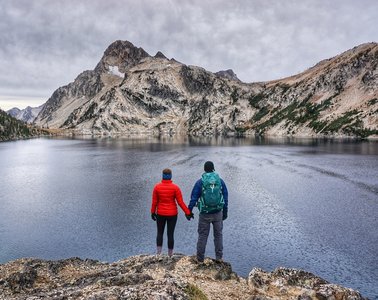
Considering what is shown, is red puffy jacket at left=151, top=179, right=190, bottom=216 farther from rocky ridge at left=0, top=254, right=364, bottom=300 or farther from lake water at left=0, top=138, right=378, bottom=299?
lake water at left=0, top=138, right=378, bottom=299

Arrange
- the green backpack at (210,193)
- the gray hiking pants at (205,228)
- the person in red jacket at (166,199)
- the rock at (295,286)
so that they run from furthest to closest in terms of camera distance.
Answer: the person in red jacket at (166,199)
the gray hiking pants at (205,228)
the green backpack at (210,193)
the rock at (295,286)

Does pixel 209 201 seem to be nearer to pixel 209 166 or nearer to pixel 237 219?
pixel 209 166

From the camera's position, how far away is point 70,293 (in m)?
15.4

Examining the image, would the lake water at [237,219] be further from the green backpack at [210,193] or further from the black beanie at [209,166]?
the black beanie at [209,166]

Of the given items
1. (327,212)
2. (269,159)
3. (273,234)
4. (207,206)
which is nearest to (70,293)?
(207,206)

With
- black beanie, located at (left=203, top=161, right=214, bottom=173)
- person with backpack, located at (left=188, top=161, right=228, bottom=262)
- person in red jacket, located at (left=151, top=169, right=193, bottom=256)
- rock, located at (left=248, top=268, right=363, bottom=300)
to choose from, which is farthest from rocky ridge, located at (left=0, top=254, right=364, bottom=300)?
black beanie, located at (left=203, top=161, right=214, bottom=173)

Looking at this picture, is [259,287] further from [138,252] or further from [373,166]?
[373,166]

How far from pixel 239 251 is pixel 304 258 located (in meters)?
5.56

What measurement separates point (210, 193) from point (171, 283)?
17.0 ft

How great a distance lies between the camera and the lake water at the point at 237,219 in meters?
30.5

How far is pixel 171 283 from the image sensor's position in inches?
598

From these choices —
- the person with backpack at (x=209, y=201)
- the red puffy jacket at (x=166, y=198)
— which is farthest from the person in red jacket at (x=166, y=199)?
the person with backpack at (x=209, y=201)

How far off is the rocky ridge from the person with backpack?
59.0 inches

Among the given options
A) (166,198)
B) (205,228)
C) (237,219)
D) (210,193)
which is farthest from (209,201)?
(237,219)
